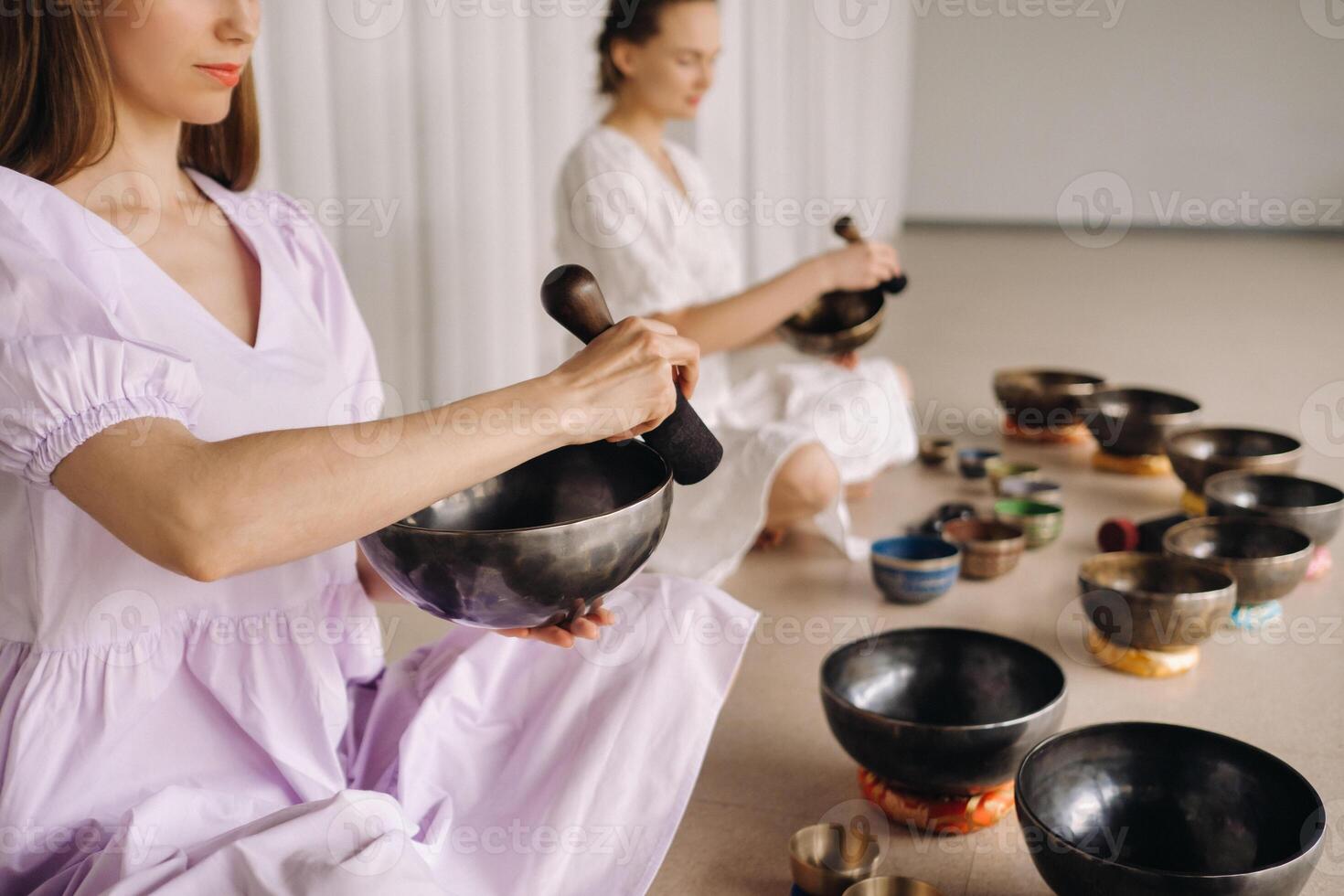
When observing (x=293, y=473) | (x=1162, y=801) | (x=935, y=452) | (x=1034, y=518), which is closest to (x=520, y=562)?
(x=293, y=473)

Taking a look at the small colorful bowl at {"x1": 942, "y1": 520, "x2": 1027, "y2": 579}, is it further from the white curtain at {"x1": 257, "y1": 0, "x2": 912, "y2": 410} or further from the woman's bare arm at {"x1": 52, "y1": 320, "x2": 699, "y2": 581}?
the woman's bare arm at {"x1": 52, "y1": 320, "x2": 699, "y2": 581}

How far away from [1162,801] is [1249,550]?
943 millimetres

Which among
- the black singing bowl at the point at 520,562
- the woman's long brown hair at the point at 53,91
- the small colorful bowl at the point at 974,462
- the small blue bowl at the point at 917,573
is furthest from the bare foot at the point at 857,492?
the woman's long brown hair at the point at 53,91

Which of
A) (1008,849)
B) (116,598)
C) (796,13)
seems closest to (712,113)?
(796,13)

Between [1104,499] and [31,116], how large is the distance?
2.45 meters

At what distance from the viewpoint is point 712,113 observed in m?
4.38

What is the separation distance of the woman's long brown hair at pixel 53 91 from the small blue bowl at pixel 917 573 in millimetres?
1563

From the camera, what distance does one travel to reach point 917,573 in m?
2.33

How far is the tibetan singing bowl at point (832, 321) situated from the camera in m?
2.58

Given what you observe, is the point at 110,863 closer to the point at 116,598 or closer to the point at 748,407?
the point at 116,598

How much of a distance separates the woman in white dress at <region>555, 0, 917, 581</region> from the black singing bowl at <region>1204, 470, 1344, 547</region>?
71 centimetres

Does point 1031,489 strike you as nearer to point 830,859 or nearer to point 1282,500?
point 1282,500

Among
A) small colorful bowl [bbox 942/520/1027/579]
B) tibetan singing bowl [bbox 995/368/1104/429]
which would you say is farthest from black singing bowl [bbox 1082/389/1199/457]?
small colorful bowl [bbox 942/520/1027/579]

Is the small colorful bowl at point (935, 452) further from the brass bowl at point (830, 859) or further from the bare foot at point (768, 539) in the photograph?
the brass bowl at point (830, 859)
